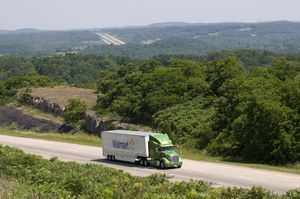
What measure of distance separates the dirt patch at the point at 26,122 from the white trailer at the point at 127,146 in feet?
97.0

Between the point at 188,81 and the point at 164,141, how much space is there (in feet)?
92.3

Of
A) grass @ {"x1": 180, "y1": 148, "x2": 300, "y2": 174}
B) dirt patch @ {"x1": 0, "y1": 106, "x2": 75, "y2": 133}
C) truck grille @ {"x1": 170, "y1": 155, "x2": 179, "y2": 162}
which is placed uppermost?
truck grille @ {"x1": 170, "y1": 155, "x2": 179, "y2": 162}

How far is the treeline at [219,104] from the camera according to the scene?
40906 mm

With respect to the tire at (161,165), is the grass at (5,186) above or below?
above

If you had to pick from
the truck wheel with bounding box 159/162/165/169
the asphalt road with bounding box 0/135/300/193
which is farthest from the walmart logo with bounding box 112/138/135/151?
the truck wheel with bounding box 159/162/165/169

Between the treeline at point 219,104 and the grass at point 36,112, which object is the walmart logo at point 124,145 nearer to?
the treeline at point 219,104

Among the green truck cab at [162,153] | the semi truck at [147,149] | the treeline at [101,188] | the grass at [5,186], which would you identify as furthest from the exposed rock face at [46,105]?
the grass at [5,186]

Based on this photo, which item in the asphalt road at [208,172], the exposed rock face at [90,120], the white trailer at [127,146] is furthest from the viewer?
the exposed rock face at [90,120]

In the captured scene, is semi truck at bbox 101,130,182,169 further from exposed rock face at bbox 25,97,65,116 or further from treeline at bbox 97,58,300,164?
exposed rock face at bbox 25,97,65,116

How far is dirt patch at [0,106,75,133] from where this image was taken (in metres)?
73.3

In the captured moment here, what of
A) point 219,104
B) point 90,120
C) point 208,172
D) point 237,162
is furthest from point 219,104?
point 90,120

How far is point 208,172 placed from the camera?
35.3 metres

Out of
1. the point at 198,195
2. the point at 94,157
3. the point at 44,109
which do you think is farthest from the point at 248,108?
the point at 44,109

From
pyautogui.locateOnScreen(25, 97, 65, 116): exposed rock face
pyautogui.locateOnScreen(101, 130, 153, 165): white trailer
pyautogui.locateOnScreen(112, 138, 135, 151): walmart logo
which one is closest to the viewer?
pyautogui.locateOnScreen(101, 130, 153, 165): white trailer
